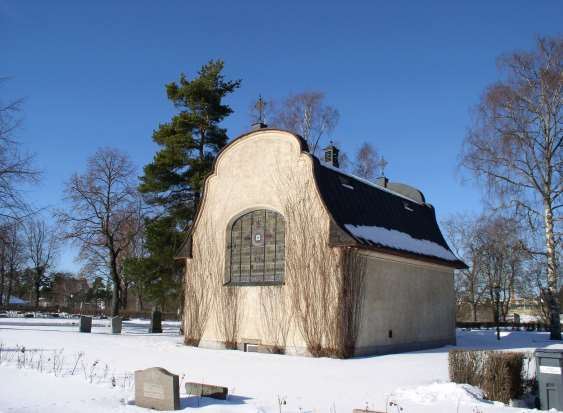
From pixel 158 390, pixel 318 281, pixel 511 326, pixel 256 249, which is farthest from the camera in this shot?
pixel 511 326

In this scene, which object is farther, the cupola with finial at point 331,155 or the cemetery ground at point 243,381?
the cupola with finial at point 331,155

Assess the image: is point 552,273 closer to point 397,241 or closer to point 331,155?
point 397,241

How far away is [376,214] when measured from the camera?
21.7 m

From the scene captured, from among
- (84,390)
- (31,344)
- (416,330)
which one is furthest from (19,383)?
(416,330)

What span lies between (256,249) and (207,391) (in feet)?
36.1

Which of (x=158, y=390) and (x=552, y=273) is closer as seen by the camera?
(x=158, y=390)

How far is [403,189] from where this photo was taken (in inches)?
1172

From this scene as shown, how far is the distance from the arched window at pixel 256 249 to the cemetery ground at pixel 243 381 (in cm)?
329

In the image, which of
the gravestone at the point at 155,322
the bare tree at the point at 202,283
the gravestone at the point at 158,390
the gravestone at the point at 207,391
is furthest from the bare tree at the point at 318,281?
the gravestone at the point at 155,322

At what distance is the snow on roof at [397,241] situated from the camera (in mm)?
18859

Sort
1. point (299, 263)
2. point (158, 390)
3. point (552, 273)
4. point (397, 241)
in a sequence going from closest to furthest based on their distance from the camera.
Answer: point (158, 390) → point (299, 263) → point (397, 241) → point (552, 273)

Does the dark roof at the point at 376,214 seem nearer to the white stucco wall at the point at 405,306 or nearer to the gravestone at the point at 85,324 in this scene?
the white stucco wall at the point at 405,306

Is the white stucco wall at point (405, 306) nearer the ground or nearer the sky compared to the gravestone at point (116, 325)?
nearer the sky

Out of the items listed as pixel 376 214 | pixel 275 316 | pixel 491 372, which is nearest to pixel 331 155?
pixel 376 214
